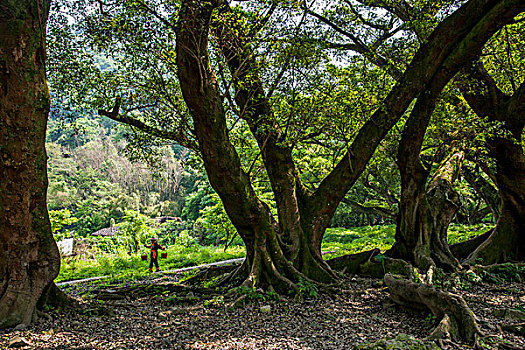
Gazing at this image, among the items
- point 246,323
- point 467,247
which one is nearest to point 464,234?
point 467,247

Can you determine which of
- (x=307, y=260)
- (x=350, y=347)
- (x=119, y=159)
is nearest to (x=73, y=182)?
(x=119, y=159)

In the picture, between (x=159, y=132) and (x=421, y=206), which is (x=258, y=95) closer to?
(x=159, y=132)

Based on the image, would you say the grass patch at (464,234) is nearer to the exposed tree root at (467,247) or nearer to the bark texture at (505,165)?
the exposed tree root at (467,247)

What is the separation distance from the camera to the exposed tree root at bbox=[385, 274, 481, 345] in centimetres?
360

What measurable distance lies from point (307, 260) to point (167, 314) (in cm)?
293

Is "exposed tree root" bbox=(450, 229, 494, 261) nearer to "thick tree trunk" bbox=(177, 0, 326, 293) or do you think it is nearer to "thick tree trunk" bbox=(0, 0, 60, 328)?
"thick tree trunk" bbox=(177, 0, 326, 293)

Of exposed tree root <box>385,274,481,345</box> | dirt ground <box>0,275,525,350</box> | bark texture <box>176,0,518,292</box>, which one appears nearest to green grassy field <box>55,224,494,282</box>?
bark texture <box>176,0,518,292</box>

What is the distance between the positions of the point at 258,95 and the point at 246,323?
3.94 meters

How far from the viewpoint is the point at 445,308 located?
396cm

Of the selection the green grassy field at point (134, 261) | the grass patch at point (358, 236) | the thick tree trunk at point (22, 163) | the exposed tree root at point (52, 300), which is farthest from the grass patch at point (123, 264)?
the grass patch at point (358, 236)

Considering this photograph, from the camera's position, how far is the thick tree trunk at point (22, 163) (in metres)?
4.18

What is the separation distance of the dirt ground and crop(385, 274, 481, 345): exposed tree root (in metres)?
0.12

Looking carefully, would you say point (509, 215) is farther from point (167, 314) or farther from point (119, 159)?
point (119, 159)

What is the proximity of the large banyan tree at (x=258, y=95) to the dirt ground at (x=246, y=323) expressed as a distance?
2.93 ft
